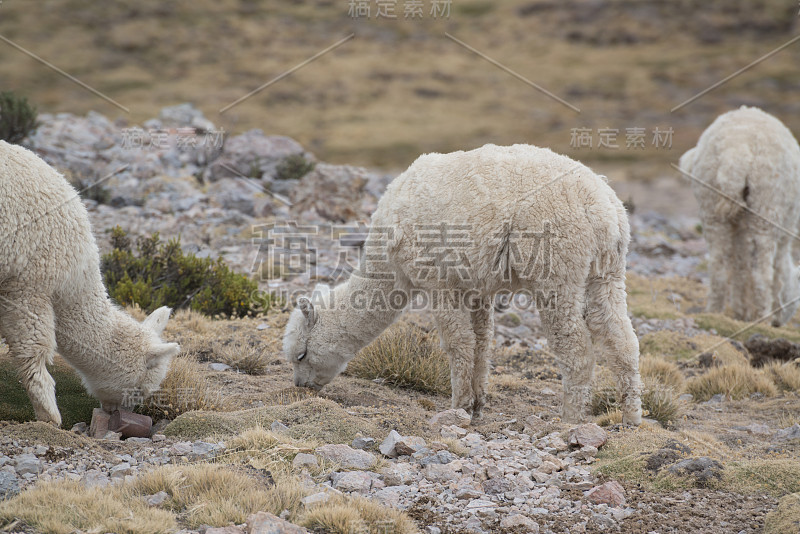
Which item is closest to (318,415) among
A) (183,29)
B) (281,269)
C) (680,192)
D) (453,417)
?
(453,417)

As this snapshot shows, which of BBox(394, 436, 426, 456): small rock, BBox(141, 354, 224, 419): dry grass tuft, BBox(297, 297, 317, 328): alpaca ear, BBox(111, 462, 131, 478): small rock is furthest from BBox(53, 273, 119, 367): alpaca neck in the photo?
BBox(394, 436, 426, 456): small rock

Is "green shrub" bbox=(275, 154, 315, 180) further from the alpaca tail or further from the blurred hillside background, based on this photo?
Result: the blurred hillside background

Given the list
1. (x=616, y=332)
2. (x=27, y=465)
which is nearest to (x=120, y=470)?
(x=27, y=465)

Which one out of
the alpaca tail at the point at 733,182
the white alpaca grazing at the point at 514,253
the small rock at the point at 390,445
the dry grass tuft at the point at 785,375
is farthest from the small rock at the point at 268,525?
the alpaca tail at the point at 733,182

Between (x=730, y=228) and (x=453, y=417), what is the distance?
8.77 m

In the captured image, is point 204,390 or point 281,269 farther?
point 281,269

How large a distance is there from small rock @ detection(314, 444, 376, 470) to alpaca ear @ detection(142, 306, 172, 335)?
276 centimetres

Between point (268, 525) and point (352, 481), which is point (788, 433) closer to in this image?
point (352, 481)

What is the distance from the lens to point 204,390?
795cm

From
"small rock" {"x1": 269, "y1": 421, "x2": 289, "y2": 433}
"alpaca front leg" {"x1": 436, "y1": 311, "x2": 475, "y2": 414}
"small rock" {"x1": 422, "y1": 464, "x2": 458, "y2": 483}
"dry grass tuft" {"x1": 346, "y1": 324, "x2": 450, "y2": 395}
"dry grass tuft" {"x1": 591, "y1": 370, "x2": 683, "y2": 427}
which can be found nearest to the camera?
"small rock" {"x1": 422, "y1": 464, "x2": 458, "y2": 483}

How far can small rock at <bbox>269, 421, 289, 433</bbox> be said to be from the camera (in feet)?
22.2

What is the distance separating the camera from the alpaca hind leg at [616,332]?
734 cm

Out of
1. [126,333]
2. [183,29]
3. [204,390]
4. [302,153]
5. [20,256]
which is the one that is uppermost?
[183,29]

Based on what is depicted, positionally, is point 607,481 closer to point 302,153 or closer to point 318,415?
point 318,415
